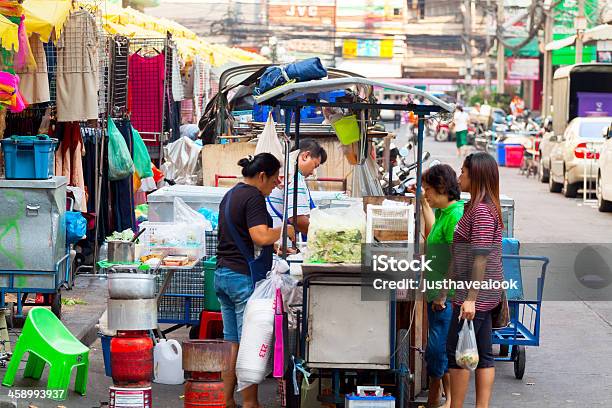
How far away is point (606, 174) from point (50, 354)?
1568cm

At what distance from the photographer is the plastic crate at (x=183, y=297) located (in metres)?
8.41

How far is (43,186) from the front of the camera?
29.2 feet

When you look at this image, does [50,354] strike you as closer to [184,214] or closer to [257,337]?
[257,337]

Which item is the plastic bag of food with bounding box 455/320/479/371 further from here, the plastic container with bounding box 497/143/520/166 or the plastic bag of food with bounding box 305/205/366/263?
the plastic container with bounding box 497/143/520/166

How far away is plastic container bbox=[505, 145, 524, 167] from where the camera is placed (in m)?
36.2

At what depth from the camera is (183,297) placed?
27.7 feet

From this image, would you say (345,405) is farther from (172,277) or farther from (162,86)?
(162,86)

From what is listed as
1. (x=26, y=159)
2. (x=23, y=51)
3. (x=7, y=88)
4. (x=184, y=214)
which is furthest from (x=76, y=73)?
(x=7, y=88)

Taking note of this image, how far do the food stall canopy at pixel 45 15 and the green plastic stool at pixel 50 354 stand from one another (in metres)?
3.13

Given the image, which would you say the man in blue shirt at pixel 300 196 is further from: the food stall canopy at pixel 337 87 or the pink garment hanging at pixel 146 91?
the pink garment hanging at pixel 146 91

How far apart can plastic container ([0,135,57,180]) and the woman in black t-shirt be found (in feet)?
7.81

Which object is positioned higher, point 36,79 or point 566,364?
point 36,79

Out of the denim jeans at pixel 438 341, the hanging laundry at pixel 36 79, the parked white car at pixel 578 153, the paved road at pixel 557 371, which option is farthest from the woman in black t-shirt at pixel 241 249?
the parked white car at pixel 578 153

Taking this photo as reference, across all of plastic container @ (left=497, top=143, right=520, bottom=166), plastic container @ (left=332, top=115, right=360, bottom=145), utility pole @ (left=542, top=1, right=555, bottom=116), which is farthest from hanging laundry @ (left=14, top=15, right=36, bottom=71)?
utility pole @ (left=542, top=1, right=555, bottom=116)
